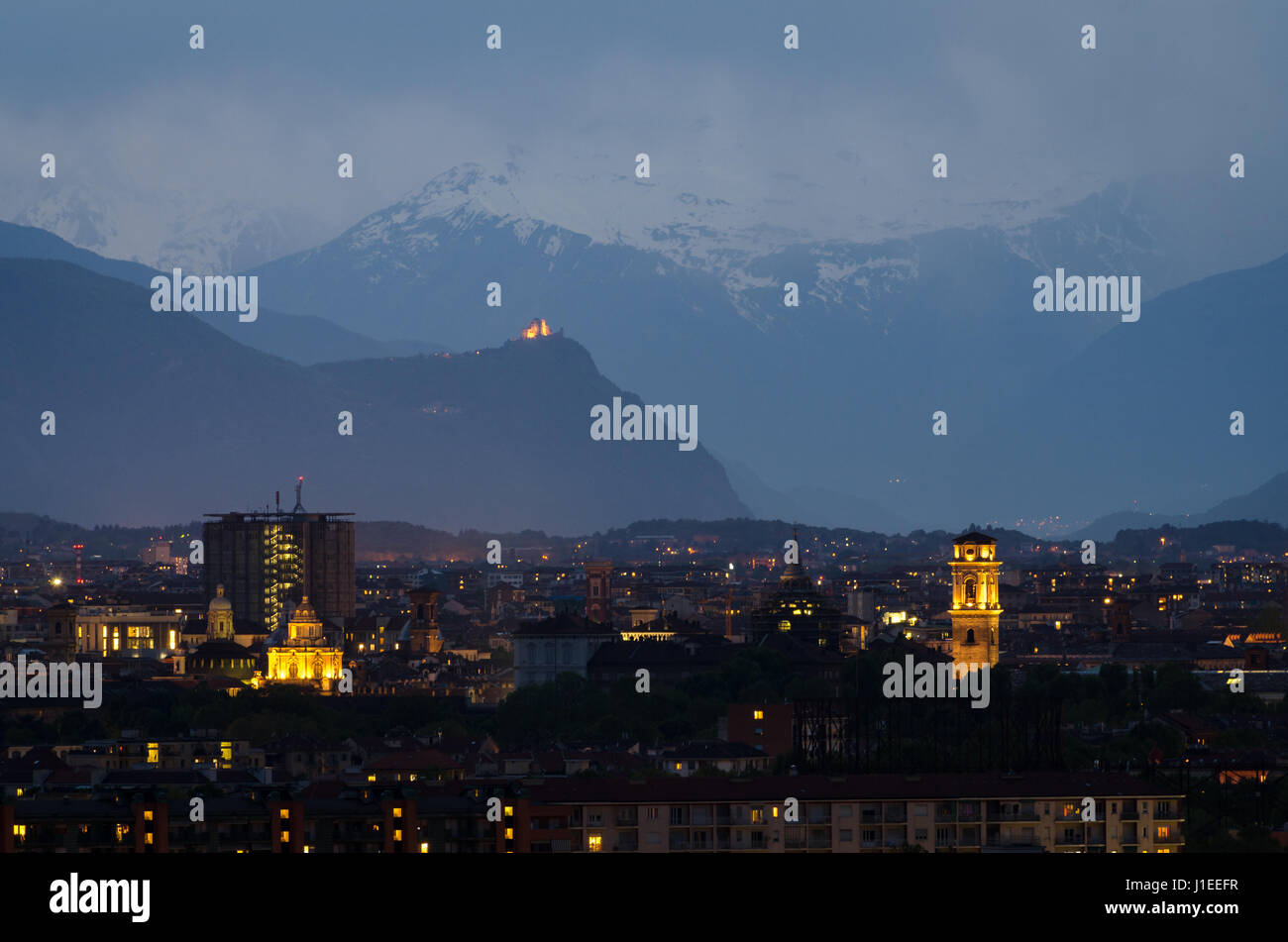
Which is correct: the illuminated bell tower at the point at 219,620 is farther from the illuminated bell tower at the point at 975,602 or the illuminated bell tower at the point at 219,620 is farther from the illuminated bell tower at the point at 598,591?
the illuminated bell tower at the point at 975,602

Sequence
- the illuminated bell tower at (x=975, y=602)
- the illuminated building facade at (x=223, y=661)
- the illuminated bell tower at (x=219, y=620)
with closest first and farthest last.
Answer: the illuminated bell tower at (x=975, y=602) < the illuminated building facade at (x=223, y=661) < the illuminated bell tower at (x=219, y=620)

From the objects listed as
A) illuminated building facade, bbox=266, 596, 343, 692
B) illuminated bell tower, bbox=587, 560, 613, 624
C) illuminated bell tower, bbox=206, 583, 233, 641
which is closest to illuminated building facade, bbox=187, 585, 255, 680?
illuminated building facade, bbox=266, 596, 343, 692

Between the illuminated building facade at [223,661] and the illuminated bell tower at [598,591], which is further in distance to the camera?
the illuminated bell tower at [598,591]

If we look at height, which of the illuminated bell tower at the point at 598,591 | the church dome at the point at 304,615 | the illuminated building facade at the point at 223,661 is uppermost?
the illuminated bell tower at the point at 598,591

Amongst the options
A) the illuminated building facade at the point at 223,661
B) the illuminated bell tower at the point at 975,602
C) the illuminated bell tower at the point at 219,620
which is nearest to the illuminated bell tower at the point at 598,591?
the illuminated bell tower at the point at 219,620

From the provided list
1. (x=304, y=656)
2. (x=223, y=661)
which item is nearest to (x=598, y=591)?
(x=223, y=661)
